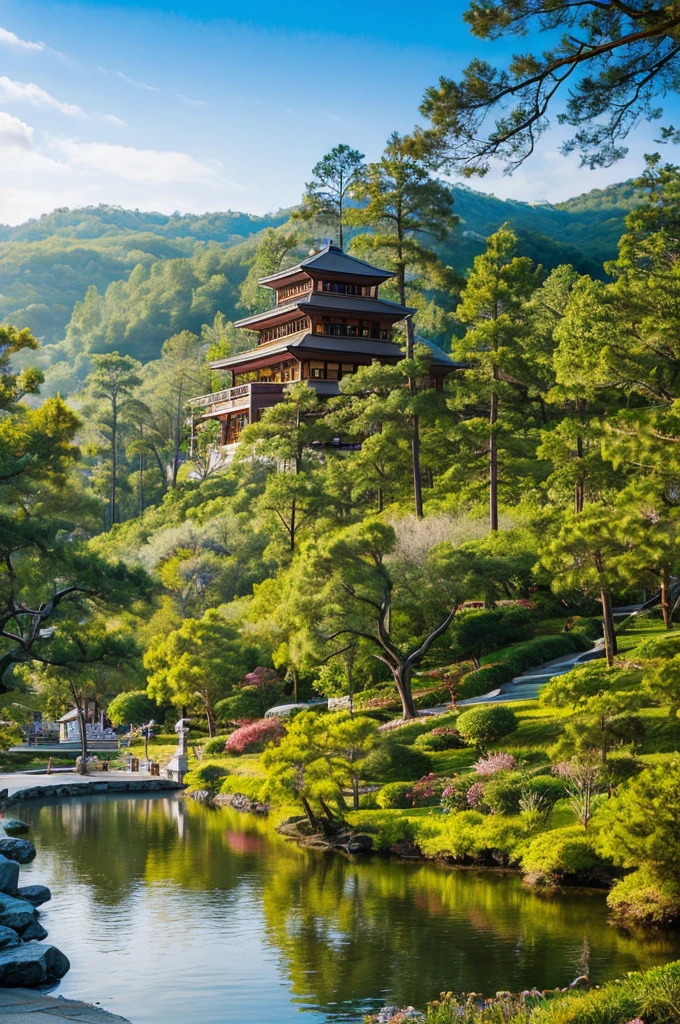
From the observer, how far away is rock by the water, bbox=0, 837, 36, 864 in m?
22.3

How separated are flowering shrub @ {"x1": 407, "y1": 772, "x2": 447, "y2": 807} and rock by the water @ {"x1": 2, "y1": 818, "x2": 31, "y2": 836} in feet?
33.1

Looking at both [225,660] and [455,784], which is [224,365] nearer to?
[225,660]

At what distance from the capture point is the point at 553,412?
53.8 metres

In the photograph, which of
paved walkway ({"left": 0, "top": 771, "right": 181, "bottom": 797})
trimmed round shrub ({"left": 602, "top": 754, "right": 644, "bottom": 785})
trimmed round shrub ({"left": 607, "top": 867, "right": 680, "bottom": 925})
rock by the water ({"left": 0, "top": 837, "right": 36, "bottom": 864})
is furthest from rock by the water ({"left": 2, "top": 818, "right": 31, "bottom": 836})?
trimmed round shrub ({"left": 607, "top": 867, "right": 680, "bottom": 925})

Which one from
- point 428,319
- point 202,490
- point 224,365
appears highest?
point 428,319

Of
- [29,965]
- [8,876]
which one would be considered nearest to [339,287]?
[8,876]

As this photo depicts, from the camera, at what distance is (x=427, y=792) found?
25.0 metres

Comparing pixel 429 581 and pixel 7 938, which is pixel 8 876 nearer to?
pixel 7 938

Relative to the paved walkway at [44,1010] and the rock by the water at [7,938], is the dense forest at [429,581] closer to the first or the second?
the paved walkway at [44,1010]

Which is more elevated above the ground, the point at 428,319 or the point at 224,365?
the point at 428,319

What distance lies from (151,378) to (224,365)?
1917 inches

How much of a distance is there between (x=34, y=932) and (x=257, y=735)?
20701 mm

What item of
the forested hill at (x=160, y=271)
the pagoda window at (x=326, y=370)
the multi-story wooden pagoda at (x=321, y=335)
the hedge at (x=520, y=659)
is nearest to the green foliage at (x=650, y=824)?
the hedge at (x=520, y=659)

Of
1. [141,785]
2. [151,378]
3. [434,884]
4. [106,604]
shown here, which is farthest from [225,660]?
[151,378]
